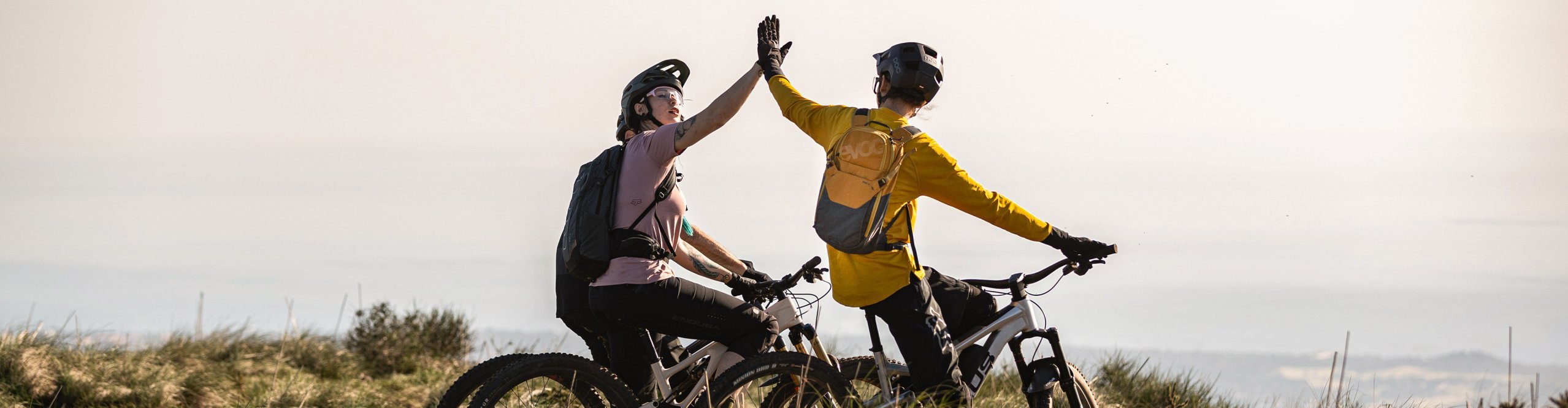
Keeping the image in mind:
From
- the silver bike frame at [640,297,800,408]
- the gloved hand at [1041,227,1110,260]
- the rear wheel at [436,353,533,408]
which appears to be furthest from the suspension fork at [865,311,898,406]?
the rear wheel at [436,353,533,408]

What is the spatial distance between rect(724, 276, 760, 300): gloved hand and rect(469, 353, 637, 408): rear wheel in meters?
0.78

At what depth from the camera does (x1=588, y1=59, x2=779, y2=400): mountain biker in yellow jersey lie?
16.2 ft

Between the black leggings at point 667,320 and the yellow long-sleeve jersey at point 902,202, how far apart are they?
53 cm

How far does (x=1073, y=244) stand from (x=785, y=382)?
1.31 m

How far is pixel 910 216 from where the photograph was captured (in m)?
4.79

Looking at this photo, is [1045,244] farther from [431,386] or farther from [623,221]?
[431,386]

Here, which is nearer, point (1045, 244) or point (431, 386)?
point (1045, 244)

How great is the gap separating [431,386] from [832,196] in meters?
5.57

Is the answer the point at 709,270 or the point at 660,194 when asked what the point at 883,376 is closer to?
the point at 709,270

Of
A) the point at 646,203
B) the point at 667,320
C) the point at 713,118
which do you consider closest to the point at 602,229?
the point at 646,203

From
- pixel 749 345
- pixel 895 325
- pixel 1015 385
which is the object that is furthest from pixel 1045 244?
pixel 1015 385

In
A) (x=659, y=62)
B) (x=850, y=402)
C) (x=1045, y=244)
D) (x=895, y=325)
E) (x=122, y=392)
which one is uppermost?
(x=659, y=62)

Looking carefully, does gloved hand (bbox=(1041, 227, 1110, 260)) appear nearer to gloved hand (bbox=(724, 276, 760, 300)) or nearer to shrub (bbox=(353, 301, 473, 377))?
gloved hand (bbox=(724, 276, 760, 300))

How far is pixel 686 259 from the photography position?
18.5ft
